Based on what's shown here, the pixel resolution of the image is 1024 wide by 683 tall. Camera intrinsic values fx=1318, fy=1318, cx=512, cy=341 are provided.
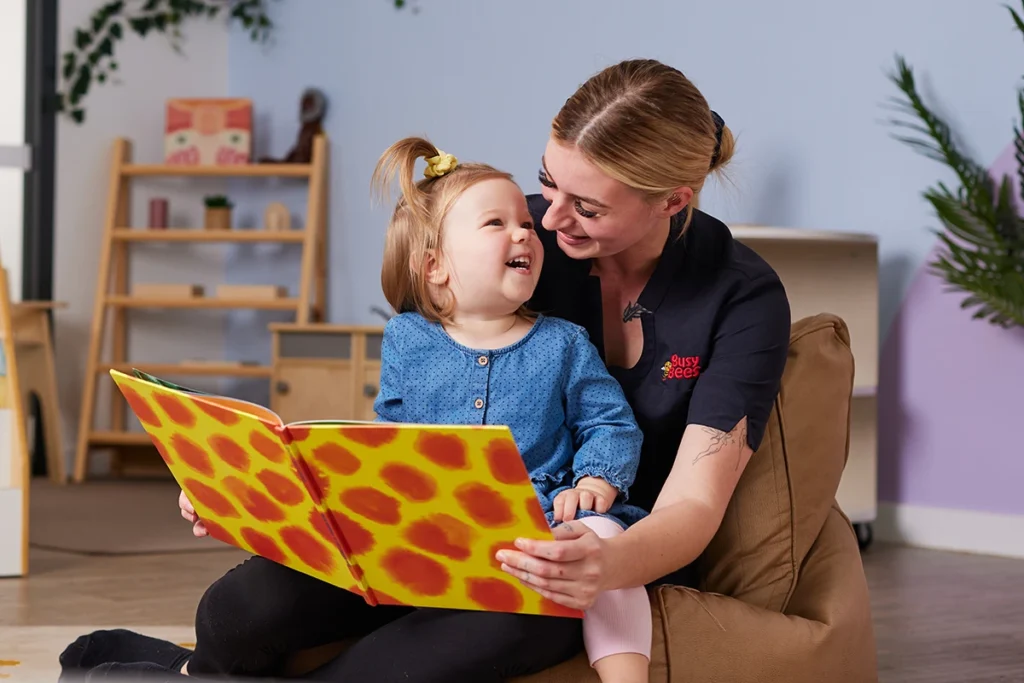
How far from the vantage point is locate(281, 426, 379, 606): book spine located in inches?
45.4

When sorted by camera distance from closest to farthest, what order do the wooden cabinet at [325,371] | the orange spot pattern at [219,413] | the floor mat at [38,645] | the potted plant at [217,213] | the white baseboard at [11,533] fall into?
1. the orange spot pattern at [219,413]
2. the floor mat at [38,645]
3. the white baseboard at [11,533]
4. the wooden cabinet at [325,371]
5. the potted plant at [217,213]

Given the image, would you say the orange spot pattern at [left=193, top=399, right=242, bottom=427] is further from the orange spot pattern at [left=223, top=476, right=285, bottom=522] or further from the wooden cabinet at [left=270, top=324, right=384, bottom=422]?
the wooden cabinet at [left=270, top=324, right=384, bottom=422]

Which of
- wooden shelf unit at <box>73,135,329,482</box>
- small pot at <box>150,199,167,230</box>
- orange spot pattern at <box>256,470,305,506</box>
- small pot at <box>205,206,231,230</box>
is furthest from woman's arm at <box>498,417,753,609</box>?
small pot at <box>150,199,167,230</box>

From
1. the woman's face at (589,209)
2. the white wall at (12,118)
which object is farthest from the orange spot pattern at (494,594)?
the white wall at (12,118)

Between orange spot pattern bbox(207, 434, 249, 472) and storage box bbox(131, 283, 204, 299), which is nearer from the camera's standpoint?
orange spot pattern bbox(207, 434, 249, 472)

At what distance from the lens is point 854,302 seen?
342 centimetres

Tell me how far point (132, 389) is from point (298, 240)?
363 centimetres

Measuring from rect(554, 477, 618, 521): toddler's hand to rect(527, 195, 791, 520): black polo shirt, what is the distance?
0.14m

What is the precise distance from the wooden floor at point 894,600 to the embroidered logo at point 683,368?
2.18 ft

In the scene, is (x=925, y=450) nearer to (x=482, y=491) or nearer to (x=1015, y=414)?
(x=1015, y=414)

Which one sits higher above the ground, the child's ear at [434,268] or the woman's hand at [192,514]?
the child's ear at [434,268]

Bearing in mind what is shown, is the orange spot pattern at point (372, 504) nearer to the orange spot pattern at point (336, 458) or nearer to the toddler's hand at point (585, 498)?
the orange spot pattern at point (336, 458)

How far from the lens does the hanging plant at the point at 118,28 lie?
490 centimetres

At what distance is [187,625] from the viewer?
2.25 meters
